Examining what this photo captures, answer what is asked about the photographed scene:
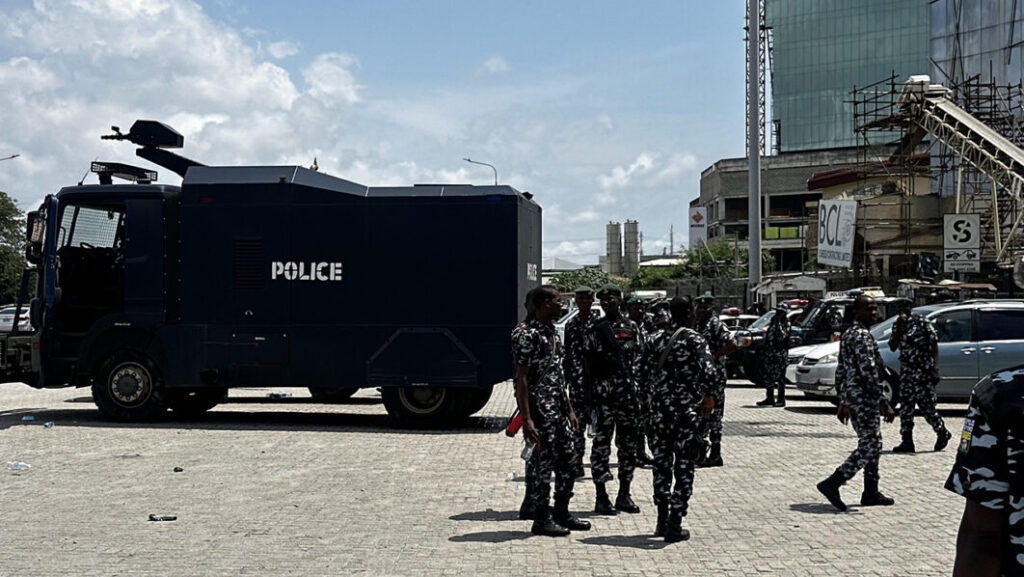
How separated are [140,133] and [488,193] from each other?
617 centimetres

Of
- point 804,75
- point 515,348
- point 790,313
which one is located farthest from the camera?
point 804,75

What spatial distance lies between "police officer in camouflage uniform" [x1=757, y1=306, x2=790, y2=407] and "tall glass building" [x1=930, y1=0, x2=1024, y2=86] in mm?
37430

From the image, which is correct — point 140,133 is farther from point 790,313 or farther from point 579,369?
point 790,313

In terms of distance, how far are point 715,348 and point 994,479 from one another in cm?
840

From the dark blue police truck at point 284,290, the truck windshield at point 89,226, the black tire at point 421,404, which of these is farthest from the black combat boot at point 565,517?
the truck windshield at point 89,226

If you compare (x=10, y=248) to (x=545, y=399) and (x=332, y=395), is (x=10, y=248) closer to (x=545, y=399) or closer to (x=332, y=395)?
(x=332, y=395)

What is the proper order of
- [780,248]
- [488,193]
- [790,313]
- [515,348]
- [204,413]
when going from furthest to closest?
[780,248]
[790,313]
[204,413]
[488,193]
[515,348]

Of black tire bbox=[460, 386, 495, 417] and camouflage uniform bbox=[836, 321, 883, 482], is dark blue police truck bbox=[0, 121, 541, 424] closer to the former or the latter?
black tire bbox=[460, 386, 495, 417]

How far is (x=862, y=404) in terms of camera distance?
8859 mm

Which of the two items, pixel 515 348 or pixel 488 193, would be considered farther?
pixel 488 193

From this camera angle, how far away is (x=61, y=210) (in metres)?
15.1

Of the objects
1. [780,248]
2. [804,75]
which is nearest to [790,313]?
[780,248]

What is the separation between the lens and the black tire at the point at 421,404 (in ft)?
47.7

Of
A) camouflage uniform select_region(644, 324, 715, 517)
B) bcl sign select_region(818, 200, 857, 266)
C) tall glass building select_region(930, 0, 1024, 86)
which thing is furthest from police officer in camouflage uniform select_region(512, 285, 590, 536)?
tall glass building select_region(930, 0, 1024, 86)
